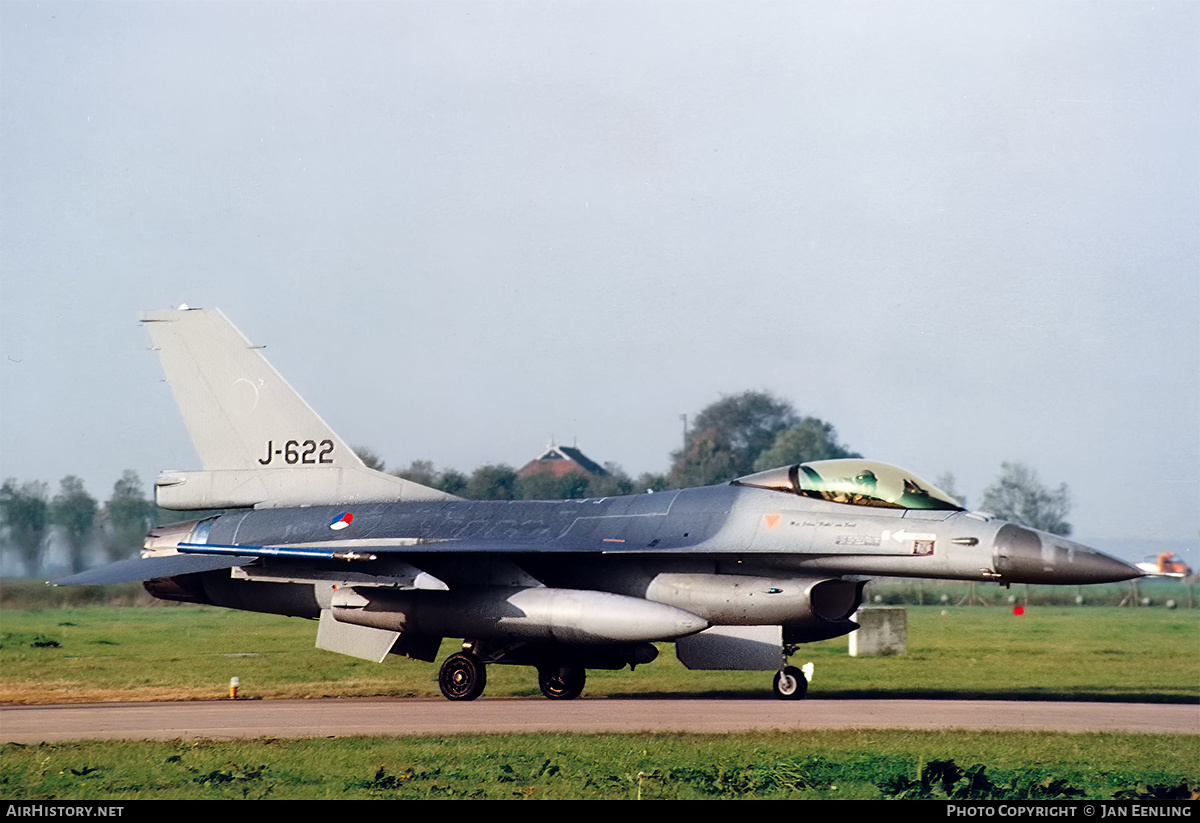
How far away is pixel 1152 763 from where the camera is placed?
974cm

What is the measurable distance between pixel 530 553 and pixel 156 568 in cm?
444

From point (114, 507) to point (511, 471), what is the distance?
7827 mm

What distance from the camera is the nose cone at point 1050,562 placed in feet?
40.1

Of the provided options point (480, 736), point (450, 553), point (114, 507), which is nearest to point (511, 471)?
point (114, 507)

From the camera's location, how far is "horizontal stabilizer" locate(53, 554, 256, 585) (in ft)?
48.4

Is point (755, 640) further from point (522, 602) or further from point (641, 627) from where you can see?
point (522, 602)

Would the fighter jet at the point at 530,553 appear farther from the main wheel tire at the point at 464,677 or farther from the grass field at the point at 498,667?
the grass field at the point at 498,667

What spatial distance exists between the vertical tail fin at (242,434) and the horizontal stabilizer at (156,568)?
1.05 meters

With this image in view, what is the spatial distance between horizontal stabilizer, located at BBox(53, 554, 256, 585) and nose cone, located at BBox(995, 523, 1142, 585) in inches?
305

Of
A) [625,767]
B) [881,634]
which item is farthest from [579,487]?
[625,767]

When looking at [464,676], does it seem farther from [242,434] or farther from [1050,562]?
[1050,562]

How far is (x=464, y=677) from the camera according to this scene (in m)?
14.7

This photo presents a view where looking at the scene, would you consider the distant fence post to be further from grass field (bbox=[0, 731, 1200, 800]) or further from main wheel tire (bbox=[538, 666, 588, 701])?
grass field (bbox=[0, 731, 1200, 800])

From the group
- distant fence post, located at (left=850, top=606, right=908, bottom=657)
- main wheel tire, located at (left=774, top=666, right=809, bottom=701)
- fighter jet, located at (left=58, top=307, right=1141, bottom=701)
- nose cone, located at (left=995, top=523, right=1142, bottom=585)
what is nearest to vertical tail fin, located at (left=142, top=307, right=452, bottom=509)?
fighter jet, located at (left=58, top=307, right=1141, bottom=701)
